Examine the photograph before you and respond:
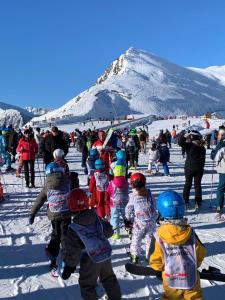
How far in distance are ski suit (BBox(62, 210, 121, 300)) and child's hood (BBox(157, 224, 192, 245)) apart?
0.84 meters

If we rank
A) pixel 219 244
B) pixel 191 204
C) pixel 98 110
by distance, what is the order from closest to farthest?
pixel 219 244
pixel 191 204
pixel 98 110

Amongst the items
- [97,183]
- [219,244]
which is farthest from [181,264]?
[97,183]

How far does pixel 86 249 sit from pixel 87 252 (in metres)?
0.03

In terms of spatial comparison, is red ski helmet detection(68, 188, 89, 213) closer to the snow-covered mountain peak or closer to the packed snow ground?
the packed snow ground

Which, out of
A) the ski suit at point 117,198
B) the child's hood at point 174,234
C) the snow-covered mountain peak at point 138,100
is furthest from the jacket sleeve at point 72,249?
the snow-covered mountain peak at point 138,100

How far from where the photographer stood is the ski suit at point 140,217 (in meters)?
6.21

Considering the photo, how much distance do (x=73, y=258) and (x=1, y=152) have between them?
41.9 feet

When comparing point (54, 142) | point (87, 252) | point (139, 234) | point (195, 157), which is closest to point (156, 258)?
point (87, 252)

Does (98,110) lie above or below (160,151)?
above

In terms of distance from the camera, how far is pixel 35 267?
246 inches

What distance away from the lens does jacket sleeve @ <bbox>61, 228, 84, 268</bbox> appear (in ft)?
14.0

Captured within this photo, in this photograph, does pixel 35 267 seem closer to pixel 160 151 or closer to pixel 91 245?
pixel 91 245

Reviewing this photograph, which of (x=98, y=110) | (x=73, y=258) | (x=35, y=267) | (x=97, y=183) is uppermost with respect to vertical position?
(x=98, y=110)

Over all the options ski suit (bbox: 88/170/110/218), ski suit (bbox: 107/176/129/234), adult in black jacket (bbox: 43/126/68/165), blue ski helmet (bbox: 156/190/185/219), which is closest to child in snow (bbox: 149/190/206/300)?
blue ski helmet (bbox: 156/190/185/219)
